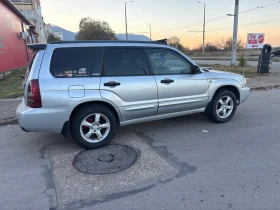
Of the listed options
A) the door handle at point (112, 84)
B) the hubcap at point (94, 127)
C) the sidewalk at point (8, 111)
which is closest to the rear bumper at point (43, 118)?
the hubcap at point (94, 127)

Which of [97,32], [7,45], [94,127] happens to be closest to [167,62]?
[94,127]

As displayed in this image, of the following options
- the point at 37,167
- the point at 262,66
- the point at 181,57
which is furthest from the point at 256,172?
the point at 262,66

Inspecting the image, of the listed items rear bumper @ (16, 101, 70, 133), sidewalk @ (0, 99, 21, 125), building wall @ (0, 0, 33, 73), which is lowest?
sidewalk @ (0, 99, 21, 125)

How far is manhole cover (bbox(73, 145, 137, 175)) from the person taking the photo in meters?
3.26

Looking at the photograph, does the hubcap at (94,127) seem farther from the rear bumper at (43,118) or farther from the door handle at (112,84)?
the door handle at (112,84)

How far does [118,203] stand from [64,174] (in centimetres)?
102

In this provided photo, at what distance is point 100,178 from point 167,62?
8.40 ft

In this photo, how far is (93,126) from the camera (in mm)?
3854

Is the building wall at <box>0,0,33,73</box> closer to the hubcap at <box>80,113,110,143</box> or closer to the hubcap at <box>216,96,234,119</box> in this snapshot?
the hubcap at <box>80,113,110,143</box>

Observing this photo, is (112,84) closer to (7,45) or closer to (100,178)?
(100,178)

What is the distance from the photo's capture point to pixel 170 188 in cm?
277

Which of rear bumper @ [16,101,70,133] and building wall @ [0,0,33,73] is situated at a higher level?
building wall @ [0,0,33,73]

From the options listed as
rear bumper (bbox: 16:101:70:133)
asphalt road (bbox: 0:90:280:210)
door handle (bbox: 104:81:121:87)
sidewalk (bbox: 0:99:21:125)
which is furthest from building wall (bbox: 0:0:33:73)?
door handle (bbox: 104:81:121:87)

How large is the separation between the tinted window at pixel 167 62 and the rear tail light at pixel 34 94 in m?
2.05
